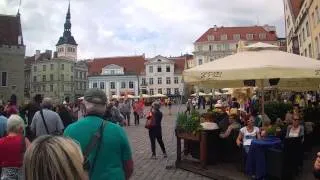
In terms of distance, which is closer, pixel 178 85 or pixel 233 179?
pixel 233 179

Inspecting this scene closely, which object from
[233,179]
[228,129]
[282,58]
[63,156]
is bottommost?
[233,179]

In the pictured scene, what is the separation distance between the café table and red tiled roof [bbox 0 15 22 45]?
56.9m

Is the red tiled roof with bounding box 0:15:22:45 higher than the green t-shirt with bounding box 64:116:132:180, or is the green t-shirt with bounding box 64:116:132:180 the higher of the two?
the red tiled roof with bounding box 0:15:22:45

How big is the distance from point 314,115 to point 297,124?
3.95m

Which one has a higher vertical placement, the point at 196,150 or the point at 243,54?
the point at 243,54

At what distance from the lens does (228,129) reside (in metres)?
10.3

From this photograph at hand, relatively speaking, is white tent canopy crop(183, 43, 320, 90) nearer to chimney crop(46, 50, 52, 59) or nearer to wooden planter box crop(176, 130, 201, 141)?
wooden planter box crop(176, 130, 201, 141)

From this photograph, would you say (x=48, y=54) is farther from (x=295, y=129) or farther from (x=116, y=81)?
(x=295, y=129)

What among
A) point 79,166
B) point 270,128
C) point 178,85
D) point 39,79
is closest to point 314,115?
point 270,128


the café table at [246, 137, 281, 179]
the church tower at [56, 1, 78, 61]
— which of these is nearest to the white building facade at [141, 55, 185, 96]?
the church tower at [56, 1, 78, 61]

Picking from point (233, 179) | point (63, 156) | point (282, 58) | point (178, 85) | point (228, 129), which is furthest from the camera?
point (178, 85)

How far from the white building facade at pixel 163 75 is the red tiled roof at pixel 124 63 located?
2.74 m

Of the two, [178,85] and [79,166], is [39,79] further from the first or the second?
[79,166]

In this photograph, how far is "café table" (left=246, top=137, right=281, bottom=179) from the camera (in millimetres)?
8242
